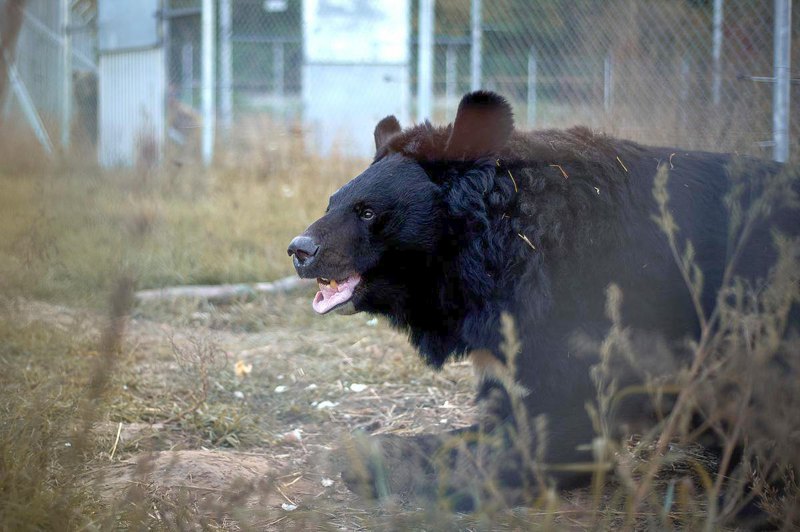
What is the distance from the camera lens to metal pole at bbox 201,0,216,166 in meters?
9.91

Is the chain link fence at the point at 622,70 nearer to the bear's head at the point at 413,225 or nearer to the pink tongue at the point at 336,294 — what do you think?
the bear's head at the point at 413,225

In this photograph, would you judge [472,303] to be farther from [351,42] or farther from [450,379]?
[351,42]

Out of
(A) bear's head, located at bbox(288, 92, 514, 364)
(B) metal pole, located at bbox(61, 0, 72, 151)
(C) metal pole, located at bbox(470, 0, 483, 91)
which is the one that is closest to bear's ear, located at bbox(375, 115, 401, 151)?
(A) bear's head, located at bbox(288, 92, 514, 364)

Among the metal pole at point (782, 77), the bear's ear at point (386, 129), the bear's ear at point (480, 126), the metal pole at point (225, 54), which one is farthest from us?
the metal pole at point (225, 54)

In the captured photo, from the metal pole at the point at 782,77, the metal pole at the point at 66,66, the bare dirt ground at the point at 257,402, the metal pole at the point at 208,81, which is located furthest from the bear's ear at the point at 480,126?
the metal pole at the point at 66,66

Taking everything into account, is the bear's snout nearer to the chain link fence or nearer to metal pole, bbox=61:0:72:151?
the chain link fence

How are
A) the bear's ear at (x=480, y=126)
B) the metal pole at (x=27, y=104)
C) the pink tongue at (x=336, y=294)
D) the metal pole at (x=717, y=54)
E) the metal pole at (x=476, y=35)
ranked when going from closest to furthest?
the bear's ear at (x=480, y=126)
the pink tongue at (x=336, y=294)
the metal pole at (x=717, y=54)
the metal pole at (x=476, y=35)
the metal pole at (x=27, y=104)

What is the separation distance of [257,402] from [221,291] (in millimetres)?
1911

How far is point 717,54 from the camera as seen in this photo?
6.06 meters

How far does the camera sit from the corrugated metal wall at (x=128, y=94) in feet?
35.0

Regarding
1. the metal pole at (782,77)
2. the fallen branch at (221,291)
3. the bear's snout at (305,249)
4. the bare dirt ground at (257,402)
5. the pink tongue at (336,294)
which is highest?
the metal pole at (782,77)

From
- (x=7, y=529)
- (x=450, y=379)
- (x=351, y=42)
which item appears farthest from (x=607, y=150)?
(x=351, y=42)

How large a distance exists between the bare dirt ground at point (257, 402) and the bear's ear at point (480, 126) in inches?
55.0

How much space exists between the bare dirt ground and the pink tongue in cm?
67
